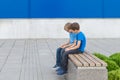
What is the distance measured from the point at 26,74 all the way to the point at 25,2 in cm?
1130

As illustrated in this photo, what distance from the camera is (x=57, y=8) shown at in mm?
20391

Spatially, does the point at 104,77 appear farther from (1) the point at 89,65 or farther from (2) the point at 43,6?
(2) the point at 43,6

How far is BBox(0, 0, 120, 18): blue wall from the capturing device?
66.3 ft

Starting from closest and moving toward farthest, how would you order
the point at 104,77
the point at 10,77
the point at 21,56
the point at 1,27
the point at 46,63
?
the point at 104,77 → the point at 10,77 → the point at 46,63 → the point at 21,56 → the point at 1,27

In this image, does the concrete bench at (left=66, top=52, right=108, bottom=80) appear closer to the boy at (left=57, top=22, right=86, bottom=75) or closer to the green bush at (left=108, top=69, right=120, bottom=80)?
the green bush at (left=108, top=69, right=120, bottom=80)

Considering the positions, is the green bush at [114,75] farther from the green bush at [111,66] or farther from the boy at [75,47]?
the boy at [75,47]

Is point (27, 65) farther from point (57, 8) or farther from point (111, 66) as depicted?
point (57, 8)

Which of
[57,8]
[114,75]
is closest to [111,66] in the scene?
[114,75]

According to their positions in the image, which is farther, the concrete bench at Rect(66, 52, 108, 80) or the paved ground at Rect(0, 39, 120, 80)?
the paved ground at Rect(0, 39, 120, 80)

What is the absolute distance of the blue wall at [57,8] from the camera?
66.3ft

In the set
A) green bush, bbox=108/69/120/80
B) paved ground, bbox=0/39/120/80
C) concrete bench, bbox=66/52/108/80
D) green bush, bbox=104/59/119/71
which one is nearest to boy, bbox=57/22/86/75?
paved ground, bbox=0/39/120/80


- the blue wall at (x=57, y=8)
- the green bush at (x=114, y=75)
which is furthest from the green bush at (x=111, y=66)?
the blue wall at (x=57, y=8)

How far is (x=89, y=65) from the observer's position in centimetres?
726

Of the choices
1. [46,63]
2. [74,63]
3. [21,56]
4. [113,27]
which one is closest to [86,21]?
[113,27]
